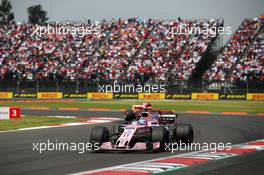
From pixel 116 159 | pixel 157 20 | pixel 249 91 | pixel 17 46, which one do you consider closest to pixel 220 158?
pixel 116 159

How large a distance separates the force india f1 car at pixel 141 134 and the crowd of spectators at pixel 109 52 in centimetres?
3377

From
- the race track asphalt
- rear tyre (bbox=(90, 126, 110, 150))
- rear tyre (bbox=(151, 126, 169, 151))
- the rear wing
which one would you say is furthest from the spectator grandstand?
rear tyre (bbox=(90, 126, 110, 150))

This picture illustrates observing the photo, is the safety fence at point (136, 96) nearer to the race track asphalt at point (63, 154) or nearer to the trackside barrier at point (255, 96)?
the trackside barrier at point (255, 96)

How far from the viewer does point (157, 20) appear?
55938 mm

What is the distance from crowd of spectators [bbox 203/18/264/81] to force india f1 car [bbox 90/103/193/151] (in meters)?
30.3

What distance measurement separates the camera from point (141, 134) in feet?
44.7

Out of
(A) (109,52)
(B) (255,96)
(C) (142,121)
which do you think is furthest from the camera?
(A) (109,52)

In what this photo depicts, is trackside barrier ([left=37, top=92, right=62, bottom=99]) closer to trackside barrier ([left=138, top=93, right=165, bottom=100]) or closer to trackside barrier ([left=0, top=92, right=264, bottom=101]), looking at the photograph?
trackside barrier ([left=0, top=92, right=264, bottom=101])

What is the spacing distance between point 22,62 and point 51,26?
19.7 feet

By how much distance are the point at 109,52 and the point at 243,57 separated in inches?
522

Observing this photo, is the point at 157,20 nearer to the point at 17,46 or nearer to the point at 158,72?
the point at 158,72

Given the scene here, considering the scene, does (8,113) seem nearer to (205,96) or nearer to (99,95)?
(205,96)

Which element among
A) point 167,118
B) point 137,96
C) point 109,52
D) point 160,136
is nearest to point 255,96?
point 137,96

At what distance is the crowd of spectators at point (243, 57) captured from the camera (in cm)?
4512
